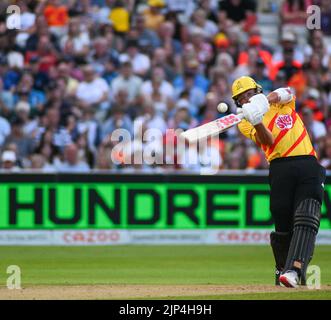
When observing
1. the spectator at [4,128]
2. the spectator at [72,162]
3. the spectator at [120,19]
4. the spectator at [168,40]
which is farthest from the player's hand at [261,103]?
the spectator at [120,19]

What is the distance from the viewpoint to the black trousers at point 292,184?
34.6 feet

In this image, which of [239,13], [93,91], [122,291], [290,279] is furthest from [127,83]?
[290,279]

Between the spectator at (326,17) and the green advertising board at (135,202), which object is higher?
the spectator at (326,17)

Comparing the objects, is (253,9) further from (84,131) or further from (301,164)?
(301,164)

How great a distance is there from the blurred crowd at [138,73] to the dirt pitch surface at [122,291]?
6633 millimetres

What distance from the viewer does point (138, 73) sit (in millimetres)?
20000

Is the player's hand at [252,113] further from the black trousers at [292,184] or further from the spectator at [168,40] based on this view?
the spectator at [168,40]

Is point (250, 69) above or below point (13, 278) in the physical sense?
above

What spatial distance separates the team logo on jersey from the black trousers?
12.9 inches

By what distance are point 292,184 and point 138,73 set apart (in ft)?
31.9

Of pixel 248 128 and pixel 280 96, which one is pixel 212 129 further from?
pixel 280 96

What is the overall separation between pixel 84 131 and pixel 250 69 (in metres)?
3.77

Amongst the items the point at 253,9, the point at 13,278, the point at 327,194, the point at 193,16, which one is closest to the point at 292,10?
the point at 253,9

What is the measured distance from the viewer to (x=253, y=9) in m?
21.9
